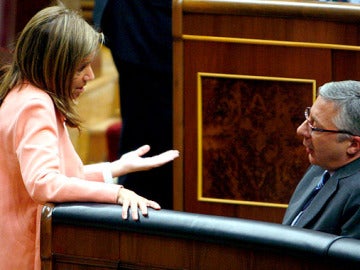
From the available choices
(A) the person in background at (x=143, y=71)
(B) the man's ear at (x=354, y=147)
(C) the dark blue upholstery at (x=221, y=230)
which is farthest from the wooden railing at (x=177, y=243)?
(A) the person in background at (x=143, y=71)

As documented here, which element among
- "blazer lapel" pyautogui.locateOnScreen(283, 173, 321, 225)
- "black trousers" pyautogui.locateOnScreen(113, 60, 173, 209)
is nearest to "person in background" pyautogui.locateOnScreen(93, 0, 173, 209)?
"black trousers" pyautogui.locateOnScreen(113, 60, 173, 209)

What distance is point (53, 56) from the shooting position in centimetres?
197

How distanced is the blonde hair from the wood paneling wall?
58 centimetres

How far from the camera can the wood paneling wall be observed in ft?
8.22

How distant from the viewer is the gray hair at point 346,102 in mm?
2068

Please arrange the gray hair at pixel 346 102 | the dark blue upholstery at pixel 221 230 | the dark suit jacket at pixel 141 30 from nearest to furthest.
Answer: the dark blue upholstery at pixel 221 230
the gray hair at pixel 346 102
the dark suit jacket at pixel 141 30

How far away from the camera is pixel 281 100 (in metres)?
2.54

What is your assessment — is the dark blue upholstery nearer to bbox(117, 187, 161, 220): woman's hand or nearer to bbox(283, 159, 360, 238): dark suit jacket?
bbox(117, 187, 161, 220): woman's hand

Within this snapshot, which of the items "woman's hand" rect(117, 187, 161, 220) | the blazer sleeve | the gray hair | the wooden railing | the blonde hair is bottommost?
the wooden railing

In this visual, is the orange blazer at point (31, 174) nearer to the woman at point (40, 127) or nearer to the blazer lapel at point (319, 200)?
the woman at point (40, 127)

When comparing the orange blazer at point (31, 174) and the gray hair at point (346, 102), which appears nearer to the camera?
the orange blazer at point (31, 174)

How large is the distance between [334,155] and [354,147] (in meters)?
0.04

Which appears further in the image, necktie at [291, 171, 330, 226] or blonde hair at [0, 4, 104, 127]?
necktie at [291, 171, 330, 226]

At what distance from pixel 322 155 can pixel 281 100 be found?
1.50 feet
